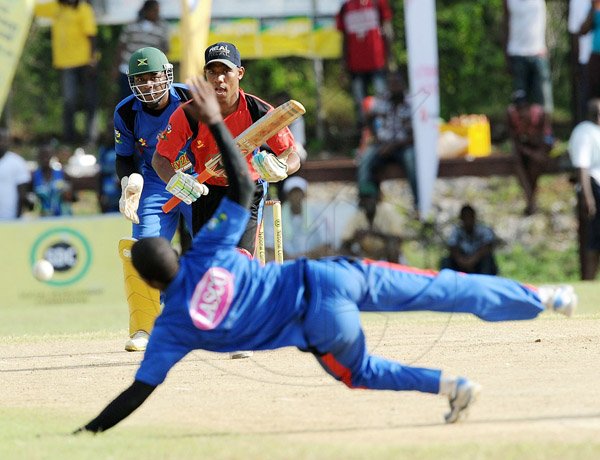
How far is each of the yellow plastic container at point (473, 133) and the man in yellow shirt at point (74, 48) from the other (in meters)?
5.34

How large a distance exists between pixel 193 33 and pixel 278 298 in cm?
1006

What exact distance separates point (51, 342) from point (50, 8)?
30.2ft

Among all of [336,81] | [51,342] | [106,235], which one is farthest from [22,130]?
[51,342]

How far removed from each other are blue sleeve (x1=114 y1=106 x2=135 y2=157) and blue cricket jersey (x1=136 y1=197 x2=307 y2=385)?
3.33 meters

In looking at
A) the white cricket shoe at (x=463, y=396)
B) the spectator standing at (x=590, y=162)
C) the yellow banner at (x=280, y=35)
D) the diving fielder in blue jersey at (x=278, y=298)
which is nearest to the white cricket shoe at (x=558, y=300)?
the diving fielder in blue jersey at (x=278, y=298)

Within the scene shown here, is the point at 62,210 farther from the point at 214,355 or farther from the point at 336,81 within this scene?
the point at 336,81

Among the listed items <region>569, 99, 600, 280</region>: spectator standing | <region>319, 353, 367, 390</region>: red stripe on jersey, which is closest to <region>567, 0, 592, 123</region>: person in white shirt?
<region>569, 99, 600, 280</region>: spectator standing

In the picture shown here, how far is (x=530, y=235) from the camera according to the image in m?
23.8

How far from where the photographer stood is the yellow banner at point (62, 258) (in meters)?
16.5

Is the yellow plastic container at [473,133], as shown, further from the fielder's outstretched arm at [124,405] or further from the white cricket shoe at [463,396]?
the fielder's outstretched arm at [124,405]

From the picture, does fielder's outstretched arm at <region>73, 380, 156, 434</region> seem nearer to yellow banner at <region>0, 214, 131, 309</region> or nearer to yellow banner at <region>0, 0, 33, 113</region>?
yellow banner at <region>0, 214, 131, 309</region>

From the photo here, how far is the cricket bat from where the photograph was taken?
8.37 metres

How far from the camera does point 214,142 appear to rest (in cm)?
880

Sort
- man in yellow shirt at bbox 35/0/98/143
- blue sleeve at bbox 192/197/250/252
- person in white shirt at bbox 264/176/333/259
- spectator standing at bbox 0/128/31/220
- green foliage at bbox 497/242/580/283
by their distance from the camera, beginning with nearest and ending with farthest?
blue sleeve at bbox 192/197/250/252 → person in white shirt at bbox 264/176/333/259 → spectator standing at bbox 0/128/31/220 → man in yellow shirt at bbox 35/0/98/143 → green foliage at bbox 497/242/580/283
